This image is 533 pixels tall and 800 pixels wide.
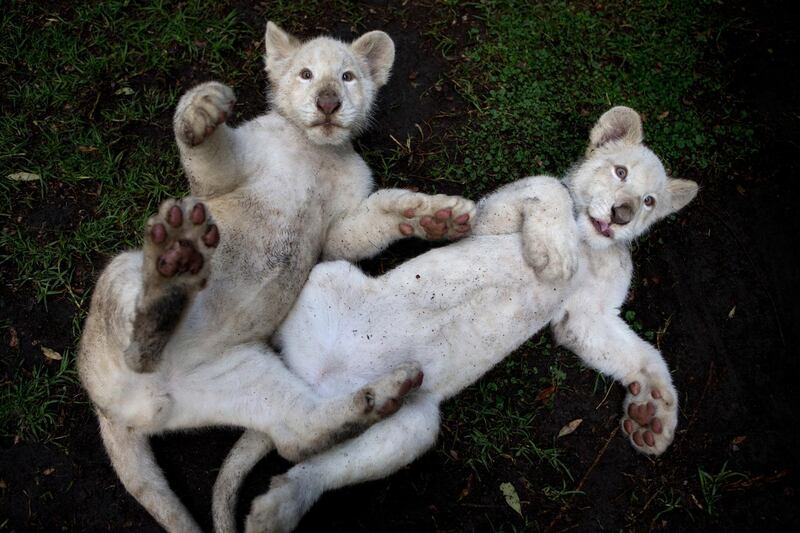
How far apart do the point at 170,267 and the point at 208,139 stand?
1128 millimetres

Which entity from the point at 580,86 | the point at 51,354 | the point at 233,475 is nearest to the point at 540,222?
the point at 580,86

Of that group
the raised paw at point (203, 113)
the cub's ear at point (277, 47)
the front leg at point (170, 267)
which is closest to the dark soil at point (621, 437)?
the cub's ear at point (277, 47)

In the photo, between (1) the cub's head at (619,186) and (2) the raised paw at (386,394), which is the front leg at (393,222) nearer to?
(1) the cub's head at (619,186)

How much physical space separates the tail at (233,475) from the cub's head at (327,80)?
94.9 inches

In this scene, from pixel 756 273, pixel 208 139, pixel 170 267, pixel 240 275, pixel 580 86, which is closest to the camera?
pixel 170 267

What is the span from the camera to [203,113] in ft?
13.6

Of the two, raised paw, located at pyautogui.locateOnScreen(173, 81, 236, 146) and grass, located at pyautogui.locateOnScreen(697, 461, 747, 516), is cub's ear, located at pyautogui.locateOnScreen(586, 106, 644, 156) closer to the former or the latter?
grass, located at pyautogui.locateOnScreen(697, 461, 747, 516)

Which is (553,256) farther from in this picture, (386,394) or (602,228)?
(386,394)

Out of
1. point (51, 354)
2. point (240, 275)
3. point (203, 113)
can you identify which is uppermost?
point (203, 113)

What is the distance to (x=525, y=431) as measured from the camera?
5.59 m

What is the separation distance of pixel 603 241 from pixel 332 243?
222 centimetres

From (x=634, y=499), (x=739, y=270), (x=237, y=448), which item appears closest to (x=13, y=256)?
(x=237, y=448)

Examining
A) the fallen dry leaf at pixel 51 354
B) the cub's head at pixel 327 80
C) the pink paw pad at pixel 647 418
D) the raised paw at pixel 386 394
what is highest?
the cub's head at pixel 327 80

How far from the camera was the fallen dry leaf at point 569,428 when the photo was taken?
561 cm
